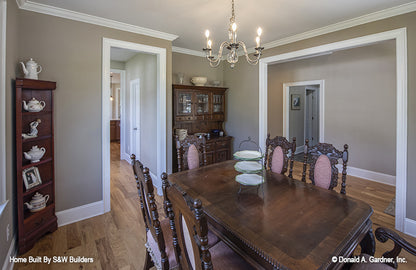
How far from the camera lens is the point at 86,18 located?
2.70 meters

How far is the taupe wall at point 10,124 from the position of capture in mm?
1907

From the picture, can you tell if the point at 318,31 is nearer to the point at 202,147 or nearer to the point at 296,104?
the point at 202,147

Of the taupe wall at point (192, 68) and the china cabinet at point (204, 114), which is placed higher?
the taupe wall at point (192, 68)

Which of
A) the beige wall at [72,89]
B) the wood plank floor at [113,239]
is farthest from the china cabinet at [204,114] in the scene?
the beige wall at [72,89]

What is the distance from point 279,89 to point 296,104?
0.91 metres

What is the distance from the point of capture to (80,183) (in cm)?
281

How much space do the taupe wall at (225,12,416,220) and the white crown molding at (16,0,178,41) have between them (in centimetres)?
170

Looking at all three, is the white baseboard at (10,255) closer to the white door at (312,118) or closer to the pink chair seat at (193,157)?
the pink chair seat at (193,157)

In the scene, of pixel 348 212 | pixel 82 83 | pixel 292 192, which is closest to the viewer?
pixel 348 212

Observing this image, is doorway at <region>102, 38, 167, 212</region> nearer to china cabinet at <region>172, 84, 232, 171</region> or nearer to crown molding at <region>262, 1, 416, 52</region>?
china cabinet at <region>172, 84, 232, 171</region>

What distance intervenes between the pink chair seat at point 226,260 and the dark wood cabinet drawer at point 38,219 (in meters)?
2.05

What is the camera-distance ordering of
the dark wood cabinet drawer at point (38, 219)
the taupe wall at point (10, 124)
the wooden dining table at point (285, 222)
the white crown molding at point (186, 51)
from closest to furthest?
the wooden dining table at point (285, 222) → the taupe wall at point (10, 124) → the dark wood cabinet drawer at point (38, 219) → the white crown molding at point (186, 51)

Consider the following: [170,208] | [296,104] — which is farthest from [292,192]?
[296,104]

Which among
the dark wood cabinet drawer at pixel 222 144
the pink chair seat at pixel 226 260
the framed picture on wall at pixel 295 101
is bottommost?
the pink chair seat at pixel 226 260
